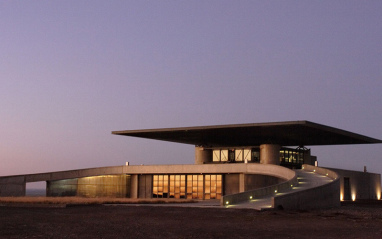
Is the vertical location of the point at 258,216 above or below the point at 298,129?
below

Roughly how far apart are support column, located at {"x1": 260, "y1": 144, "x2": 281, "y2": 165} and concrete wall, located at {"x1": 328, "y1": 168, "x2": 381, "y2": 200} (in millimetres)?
7982

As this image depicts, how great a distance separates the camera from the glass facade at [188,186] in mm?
53906

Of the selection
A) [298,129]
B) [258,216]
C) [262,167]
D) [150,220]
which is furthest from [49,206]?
[298,129]

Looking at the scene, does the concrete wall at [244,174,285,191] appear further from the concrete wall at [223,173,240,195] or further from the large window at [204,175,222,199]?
the large window at [204,175,222,199]

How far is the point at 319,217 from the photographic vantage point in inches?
962

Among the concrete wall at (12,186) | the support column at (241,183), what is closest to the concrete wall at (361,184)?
the support column at (241,183)

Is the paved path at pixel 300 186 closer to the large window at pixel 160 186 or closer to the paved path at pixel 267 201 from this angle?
the paved path at pixel 267 201

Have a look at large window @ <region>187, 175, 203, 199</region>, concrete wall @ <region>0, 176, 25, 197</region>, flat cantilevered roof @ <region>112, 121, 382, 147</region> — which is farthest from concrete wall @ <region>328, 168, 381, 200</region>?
concrete wall @ <region>0, 176, 25, 197</region>

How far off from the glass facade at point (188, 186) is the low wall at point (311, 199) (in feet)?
61.3

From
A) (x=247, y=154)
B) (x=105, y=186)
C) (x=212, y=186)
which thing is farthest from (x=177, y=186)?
(x=247, y=154)

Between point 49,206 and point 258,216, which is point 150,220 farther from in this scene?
point 49,206

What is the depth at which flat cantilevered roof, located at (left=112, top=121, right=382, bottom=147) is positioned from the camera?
50.8 metres

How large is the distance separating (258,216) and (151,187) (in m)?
33.9

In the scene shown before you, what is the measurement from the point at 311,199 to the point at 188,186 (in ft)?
79.9
